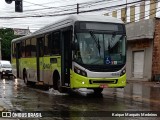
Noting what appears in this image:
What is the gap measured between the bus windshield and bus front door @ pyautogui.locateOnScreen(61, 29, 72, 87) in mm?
833

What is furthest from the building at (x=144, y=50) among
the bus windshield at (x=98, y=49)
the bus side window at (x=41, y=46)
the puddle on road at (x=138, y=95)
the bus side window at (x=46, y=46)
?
the bus windshield at (x=98, y=49)

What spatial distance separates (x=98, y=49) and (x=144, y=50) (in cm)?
1642

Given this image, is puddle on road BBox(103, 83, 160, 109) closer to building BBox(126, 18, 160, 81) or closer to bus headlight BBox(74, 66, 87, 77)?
bus headlight BBox(74, 66, 87, 77)

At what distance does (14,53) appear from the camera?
26.8 m

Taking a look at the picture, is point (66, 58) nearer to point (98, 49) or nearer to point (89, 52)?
point (89, 52)

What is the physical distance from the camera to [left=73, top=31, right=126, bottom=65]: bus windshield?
14.9m

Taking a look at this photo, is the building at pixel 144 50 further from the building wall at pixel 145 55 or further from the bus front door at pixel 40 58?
the bus front door at pixel 40 58

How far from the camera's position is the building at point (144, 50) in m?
29.2

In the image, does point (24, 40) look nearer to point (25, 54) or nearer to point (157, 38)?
point (25, 54)

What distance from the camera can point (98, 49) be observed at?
15.0 meters

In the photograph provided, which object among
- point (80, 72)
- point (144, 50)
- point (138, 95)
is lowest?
point (138, 95)

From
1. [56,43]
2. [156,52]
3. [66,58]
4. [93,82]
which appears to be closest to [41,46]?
[56,43]

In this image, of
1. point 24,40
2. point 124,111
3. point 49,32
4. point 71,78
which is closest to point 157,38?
point 24,40

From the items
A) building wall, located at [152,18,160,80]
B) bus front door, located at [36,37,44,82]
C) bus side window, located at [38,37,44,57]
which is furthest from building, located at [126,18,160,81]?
bus side window, located at [38,37,44,57]
